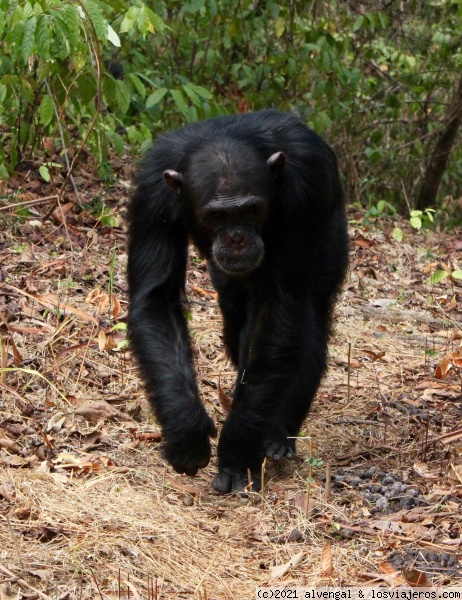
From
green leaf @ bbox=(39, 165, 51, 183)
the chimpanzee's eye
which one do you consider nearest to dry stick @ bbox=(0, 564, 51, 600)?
the chimpanzee's eye

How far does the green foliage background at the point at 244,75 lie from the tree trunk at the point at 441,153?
14cm

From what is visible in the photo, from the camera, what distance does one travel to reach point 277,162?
5922 mm

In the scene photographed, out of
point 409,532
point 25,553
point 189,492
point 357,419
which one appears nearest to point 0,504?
point 25,553

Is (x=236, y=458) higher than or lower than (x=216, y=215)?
lower

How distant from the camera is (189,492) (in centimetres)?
567

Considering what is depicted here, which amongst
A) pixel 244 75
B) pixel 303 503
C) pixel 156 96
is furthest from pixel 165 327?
pixel 244 75

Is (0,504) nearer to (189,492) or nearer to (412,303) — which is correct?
(189,492)

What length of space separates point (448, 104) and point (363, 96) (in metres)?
1.35

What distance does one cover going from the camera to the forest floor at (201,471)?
183 inches

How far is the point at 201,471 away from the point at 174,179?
1853mm

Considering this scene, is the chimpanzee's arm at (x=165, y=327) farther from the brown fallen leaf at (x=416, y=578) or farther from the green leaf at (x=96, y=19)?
the brown fallen leaf at (x=416, y=578)

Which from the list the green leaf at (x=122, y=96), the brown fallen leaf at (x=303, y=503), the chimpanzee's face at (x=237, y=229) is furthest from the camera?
the green leaf at (x=122, y=96)

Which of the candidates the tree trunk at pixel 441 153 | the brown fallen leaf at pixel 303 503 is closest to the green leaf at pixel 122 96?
the brown fallen leaf at pixel 303 503

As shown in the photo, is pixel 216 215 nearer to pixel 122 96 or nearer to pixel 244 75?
pixel 122 96
